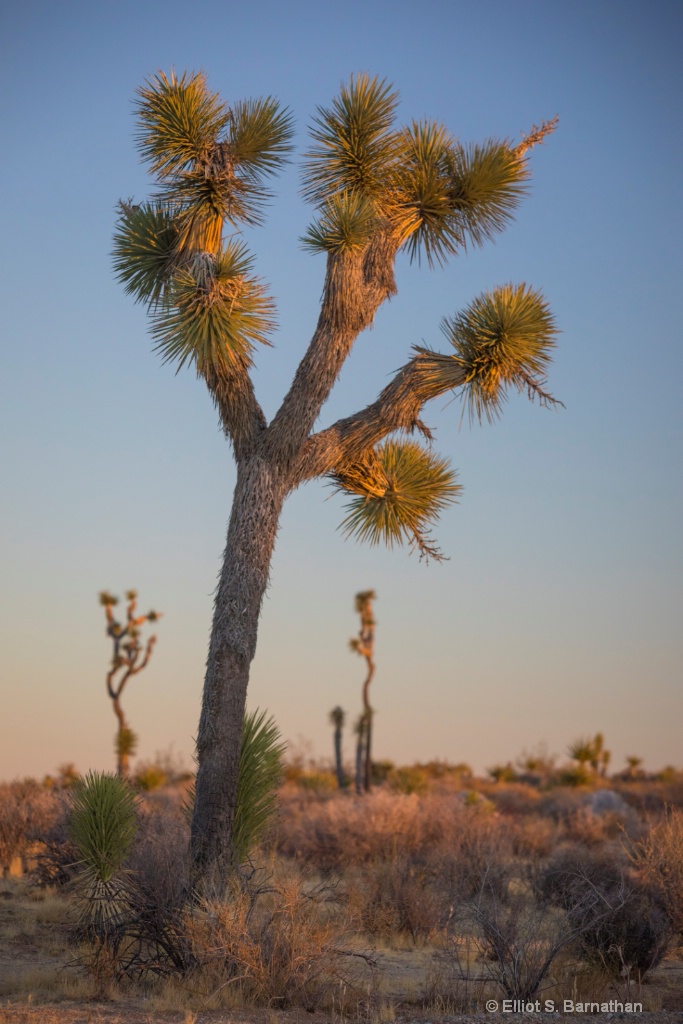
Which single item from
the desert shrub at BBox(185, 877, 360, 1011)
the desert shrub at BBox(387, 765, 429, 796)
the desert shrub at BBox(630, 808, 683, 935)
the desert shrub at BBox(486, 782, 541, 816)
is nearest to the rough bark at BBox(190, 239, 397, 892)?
the desert shrub at BBox(185, 877, 360, 1011)

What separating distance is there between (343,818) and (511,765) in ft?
71.8

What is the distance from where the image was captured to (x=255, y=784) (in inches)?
354

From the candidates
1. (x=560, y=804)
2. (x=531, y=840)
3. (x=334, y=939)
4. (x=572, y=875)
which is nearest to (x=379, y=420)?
(x=334, y=939)

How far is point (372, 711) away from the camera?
A: 1062 inches

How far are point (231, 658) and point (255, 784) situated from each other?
1270 mm

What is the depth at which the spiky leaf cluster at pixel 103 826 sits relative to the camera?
9531 mm

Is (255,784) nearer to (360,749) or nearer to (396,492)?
(396,492)

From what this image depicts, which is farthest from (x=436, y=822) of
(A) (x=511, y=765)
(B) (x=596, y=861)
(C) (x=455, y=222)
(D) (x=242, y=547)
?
(A) (x=511, y=765)

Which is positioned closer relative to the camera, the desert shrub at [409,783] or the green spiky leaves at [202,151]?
the green spiky leaves at [202,151]

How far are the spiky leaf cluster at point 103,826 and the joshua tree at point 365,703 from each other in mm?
16854

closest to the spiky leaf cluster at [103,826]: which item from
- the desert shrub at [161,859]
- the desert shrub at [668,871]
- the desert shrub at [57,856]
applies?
the desert shrub at [161,859]

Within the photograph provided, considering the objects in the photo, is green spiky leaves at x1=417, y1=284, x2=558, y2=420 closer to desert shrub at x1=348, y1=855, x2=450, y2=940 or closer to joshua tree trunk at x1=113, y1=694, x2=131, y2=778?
desert shrub at x1=348, y1=855, x2=450, y2=940

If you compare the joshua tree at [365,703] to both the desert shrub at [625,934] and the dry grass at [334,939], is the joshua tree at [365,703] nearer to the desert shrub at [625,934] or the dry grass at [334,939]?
the dry grass at [334,939]

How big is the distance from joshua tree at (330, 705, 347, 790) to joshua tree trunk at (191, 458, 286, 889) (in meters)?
20.7
